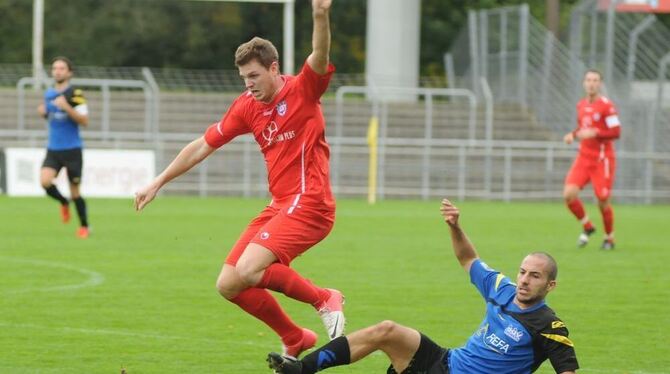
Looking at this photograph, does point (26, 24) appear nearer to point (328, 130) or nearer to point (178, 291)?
point (328, 130)

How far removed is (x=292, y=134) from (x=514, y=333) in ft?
6.58

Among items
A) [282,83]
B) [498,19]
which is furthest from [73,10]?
[282,83]

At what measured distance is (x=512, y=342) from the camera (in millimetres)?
6902

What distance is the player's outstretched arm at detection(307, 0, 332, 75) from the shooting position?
707cm

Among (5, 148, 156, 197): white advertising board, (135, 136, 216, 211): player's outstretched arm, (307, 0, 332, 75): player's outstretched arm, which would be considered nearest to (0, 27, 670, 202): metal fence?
(5, 148, 156, 197): white advertising board

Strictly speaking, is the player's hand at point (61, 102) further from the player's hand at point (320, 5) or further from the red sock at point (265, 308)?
the player's hand at point (320, 5)

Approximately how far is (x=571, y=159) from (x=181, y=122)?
31.8 feet

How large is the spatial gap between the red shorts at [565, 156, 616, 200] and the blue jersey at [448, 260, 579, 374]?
9945 millimetres

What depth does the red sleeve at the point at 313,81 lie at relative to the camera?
7.82 metres

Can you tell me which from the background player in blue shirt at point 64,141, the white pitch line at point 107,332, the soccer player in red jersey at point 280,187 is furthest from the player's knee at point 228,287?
the background player in blue shirt at point 64,141

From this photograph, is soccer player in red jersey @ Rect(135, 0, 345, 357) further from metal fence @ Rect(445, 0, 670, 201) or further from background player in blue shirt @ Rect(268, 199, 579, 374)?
metal fence @ Rect(445, 0, 670, 201)

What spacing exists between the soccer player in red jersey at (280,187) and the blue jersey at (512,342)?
1.35m

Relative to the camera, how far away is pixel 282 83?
811 cm

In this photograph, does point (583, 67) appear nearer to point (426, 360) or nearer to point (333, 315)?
point (333, 315)
